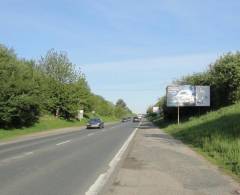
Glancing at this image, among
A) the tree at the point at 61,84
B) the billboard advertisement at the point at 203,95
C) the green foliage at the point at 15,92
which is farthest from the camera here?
the tree at the point at 61,84

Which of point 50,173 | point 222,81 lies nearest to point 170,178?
point 50,173

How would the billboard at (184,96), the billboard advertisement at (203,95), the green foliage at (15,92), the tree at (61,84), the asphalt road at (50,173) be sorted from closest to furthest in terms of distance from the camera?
the asphalt road at (50,173), the green foliage at (15,92), the billboard advertisement at (203,95), the billboard at (184,96), the tree at (61,84)

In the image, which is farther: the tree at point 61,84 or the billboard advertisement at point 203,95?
the tree at point 61,84

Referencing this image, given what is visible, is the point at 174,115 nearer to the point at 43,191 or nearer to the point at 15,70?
the point at 15,70

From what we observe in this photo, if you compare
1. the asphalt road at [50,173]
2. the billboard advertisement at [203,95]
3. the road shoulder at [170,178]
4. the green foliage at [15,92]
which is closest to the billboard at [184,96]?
the billboard advertisement at [203,95]

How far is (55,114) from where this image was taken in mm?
83438

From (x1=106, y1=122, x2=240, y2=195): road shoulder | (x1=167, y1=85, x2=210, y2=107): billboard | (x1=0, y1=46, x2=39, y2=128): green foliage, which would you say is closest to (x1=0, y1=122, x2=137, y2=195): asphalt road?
(x1=106, y1=122, x2=240, y2=195): road shoulder

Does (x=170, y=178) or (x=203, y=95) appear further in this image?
(x=203, y=95)

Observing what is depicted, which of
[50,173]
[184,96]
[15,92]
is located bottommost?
[50,173]

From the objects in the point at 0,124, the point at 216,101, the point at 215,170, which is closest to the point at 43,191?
the point at 215,170

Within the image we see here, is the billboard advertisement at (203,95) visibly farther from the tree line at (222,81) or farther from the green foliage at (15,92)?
the green foliage at (15,92)

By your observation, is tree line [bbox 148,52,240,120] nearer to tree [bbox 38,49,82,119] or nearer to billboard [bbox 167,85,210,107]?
billboard [bbox 167,85,210,107]

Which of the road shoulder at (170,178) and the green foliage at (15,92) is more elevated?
the green foliage at (15,92)

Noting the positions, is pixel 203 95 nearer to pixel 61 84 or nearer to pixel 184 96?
pixel 184 96
